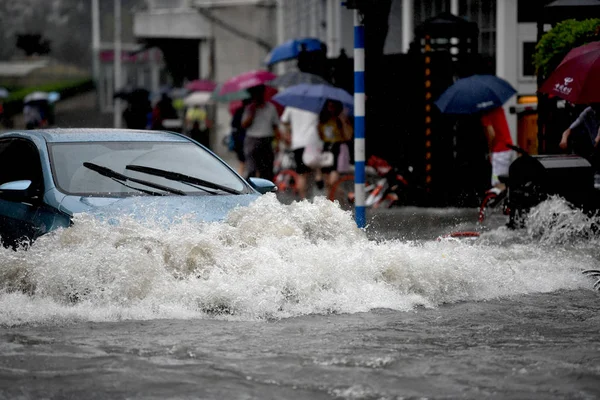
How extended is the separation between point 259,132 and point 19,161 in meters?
9.64

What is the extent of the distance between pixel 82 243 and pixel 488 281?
3000 mm

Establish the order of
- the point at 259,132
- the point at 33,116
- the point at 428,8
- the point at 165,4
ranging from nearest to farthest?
the point at 259,132, the point at 428,8, the point at 33,116, the point at 165,4

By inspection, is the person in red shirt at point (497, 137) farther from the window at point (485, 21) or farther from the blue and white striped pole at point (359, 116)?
the window at point (485, 21)

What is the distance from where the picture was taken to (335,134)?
61.3 ft

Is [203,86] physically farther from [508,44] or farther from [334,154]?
[334,154]

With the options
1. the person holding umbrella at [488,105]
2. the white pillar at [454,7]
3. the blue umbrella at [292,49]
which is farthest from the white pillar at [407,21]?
the person holding umbrella at [488,105]

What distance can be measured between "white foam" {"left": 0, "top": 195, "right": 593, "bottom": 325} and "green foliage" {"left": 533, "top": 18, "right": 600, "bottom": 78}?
6599 mm

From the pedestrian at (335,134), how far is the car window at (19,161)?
886 centimetres

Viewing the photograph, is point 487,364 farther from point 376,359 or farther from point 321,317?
point 321,317

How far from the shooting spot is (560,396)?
553 cm

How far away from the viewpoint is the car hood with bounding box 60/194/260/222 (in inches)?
326

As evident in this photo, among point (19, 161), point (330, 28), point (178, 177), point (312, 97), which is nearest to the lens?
point (178, 177)

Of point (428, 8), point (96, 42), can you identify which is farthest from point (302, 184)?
point (96, 42)

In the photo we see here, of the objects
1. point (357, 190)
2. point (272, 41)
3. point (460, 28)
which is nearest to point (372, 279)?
point (357, 190)
